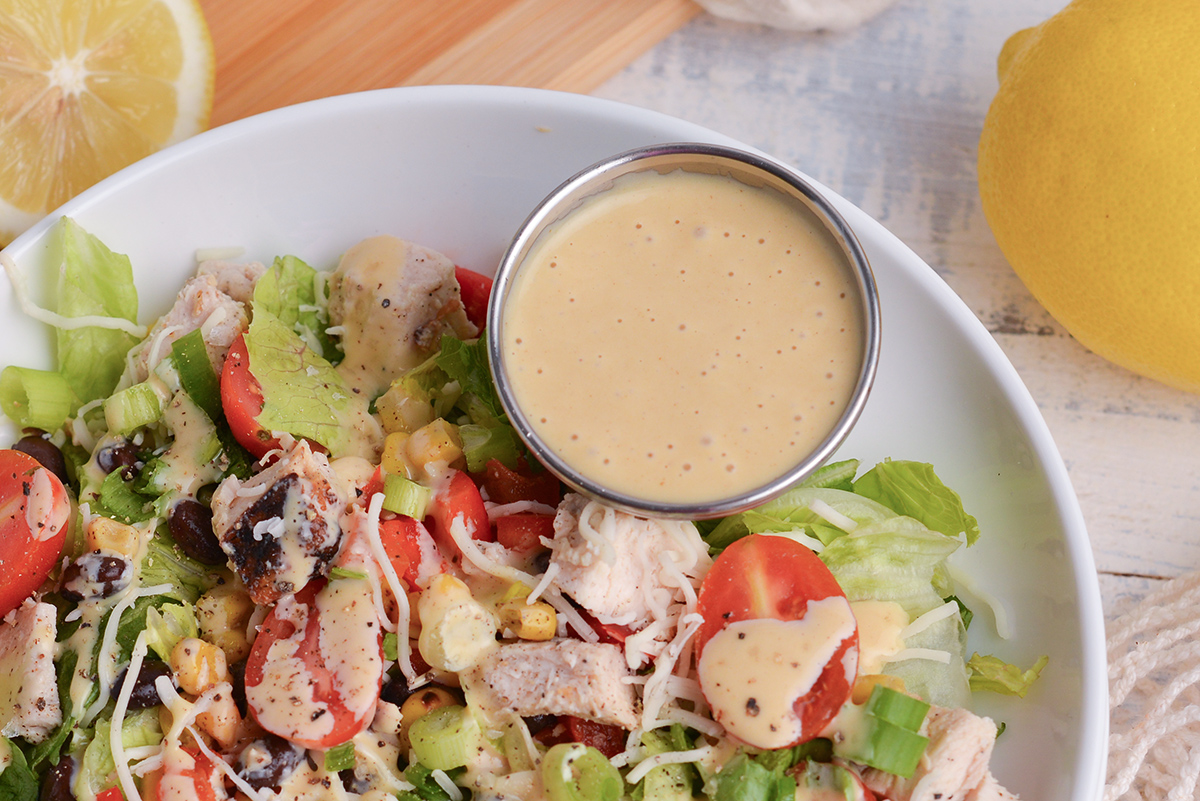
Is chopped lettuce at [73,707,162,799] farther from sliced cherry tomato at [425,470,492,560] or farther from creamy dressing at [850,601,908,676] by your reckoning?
creamy dressing at [850,601,908,676]

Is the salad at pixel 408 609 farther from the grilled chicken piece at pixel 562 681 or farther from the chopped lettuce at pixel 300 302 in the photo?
the chopped lettuce at pixel 300 302

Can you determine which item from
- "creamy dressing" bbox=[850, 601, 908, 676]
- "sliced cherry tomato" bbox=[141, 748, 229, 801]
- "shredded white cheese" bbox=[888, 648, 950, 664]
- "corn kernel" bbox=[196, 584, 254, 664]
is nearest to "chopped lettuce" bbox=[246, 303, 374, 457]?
"corn kernel" bbox=[196, 584, 254, 664]

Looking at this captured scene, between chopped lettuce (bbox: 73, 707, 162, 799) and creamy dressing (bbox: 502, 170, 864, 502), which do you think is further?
chopped lettuce (bbox: 73, 707, 162, 799)

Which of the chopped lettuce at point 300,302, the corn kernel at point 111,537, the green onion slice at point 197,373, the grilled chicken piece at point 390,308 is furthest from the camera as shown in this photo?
the chopped lettuce at point 300,302

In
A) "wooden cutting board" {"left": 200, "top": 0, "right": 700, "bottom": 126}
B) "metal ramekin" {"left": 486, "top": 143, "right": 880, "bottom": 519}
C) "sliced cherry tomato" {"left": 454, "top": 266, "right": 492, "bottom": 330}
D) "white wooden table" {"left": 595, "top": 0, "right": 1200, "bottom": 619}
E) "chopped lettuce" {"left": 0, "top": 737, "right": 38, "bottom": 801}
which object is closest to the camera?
"metal ramekin" {"left": 486, "top": 143, "right": 880, "bottom": 519}

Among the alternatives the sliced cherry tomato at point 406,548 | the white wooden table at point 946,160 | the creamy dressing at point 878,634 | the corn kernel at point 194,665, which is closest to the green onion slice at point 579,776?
A: the sliced cherry tomato at point 406,548

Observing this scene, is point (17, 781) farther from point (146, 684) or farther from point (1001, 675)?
point (1001, 675)

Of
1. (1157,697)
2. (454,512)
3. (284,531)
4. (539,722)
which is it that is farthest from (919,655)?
(284,531)
